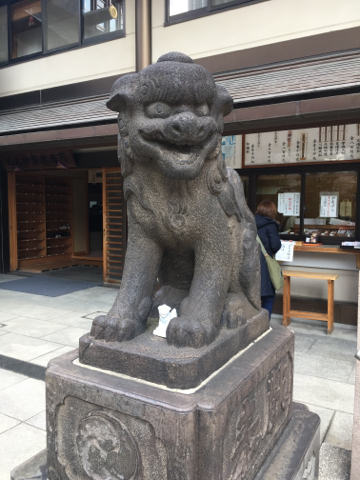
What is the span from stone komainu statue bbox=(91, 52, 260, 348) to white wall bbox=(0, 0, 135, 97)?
5113mm

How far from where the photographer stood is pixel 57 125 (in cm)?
532

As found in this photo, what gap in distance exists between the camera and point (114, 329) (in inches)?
60.1

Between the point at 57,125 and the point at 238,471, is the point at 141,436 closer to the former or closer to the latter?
the point at 238,471

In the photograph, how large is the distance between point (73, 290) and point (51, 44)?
461cm

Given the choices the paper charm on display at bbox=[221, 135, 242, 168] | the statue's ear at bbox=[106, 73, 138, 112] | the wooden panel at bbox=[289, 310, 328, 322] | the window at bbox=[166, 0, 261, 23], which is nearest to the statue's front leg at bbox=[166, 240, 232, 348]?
the statue's ear at bbox=[106, 73, 138, 112]

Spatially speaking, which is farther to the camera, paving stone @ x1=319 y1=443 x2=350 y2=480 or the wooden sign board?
the wooden sign board

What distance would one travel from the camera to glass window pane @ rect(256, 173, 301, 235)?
5242mm

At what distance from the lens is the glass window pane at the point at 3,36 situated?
25.7ft

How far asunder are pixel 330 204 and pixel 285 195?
606 millimetres

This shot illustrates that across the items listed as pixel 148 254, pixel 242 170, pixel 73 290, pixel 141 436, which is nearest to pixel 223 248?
pixel 148 254

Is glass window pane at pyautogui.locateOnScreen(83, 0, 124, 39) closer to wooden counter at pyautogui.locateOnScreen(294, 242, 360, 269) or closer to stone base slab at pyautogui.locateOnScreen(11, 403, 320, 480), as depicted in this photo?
wooden counter at pyautogui.locateOnScreen(294, 242, 360, 269)

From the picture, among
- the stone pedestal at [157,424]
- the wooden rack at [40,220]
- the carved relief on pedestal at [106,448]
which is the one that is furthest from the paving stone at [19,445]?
the wooden rack at [40,220]

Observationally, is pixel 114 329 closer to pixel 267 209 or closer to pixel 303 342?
pixel 267 209

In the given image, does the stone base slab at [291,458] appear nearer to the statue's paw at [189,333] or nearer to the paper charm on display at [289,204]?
the statue's paw at [189,333]
